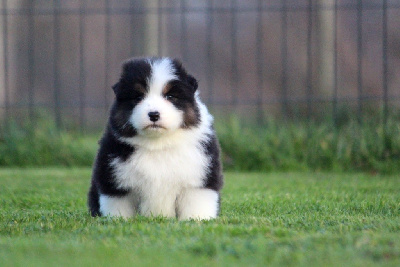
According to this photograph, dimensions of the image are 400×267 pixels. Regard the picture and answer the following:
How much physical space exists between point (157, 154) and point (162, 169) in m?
0.12

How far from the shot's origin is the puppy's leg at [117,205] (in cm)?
461

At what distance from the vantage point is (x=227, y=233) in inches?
155

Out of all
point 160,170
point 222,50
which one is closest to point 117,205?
point 160,170

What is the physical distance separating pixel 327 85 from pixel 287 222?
7.97 metres

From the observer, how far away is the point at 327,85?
12.2 m

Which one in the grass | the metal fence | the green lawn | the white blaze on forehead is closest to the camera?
the green lawn

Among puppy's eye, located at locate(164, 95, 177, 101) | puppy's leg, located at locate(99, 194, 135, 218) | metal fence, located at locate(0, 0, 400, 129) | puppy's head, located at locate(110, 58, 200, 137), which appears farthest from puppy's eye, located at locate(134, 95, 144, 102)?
metal fence, located at locate(0, 0, 400, 129)

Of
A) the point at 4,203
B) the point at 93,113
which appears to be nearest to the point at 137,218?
the point at 4,203

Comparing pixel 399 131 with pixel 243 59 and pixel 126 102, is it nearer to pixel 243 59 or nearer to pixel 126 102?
pixel 126 102

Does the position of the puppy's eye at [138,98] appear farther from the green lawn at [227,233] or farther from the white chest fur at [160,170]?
the green lawn at [227,233]

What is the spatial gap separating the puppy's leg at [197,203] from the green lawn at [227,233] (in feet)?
0.39

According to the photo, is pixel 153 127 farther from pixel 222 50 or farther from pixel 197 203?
→ pixel 222 50

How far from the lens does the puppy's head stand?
4.46 m

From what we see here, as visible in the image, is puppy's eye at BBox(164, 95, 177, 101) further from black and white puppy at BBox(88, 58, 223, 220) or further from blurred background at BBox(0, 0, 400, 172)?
blurred background at BBox(0, 0, 400, 172)
